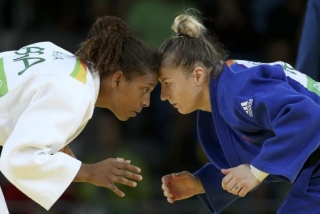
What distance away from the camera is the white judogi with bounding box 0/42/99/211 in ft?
11.3

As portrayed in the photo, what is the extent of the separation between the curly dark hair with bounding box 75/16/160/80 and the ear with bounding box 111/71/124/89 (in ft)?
0.06

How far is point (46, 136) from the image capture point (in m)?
3.45

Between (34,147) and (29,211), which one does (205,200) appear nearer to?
(34,147)

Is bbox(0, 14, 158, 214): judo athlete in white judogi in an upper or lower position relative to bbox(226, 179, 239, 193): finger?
upper

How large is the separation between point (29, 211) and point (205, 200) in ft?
7.60

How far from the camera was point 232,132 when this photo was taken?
3.95 meters

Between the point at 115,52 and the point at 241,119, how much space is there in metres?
0.63

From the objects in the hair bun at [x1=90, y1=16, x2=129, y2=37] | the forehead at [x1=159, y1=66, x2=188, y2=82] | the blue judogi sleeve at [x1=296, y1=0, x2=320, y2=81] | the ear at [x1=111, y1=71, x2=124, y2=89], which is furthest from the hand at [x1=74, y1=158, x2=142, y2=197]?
the blue judogi sleeve at [x1=296, y1=0, x2=320, y2=81]

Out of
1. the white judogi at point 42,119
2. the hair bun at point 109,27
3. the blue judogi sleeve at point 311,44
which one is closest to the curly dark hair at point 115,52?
the hair bun at point 109,27

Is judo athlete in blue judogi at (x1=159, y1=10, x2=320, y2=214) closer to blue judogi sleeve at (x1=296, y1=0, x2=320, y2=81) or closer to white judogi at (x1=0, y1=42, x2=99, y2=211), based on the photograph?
white judogi at (x1=0, y1=42, x2=99, y2=211)

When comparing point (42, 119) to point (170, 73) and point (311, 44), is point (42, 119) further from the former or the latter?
point (311, 44)

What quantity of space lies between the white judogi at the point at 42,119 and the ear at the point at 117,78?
17 centimetres

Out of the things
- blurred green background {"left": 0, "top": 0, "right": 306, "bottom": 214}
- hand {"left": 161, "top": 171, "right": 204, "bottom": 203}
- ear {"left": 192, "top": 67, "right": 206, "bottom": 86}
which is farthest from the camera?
blurred green background {"left": 0, "top": 0, "right": 306, "bottom": 214}

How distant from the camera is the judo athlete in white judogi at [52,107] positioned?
346 centimetres
